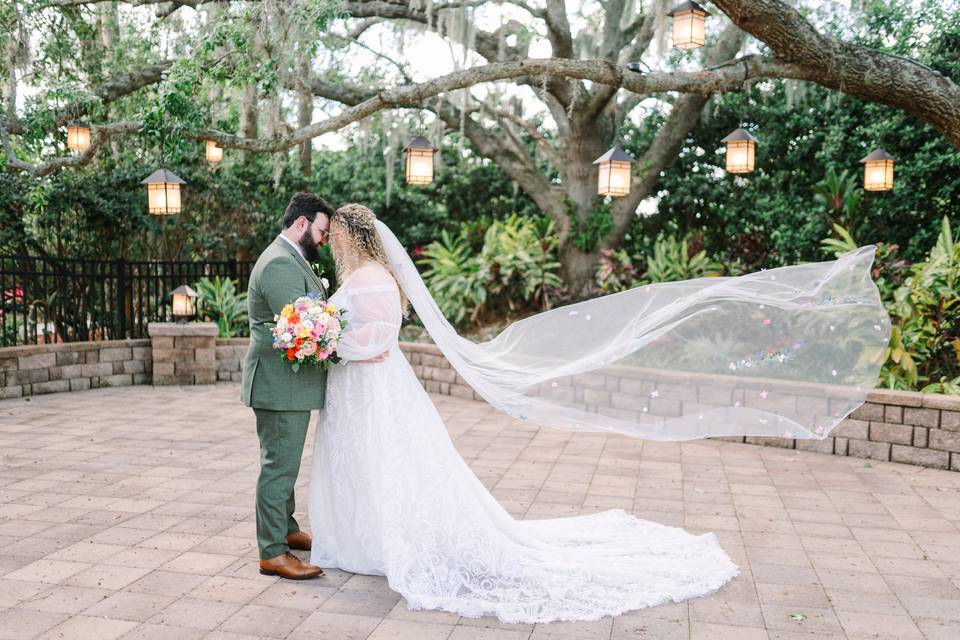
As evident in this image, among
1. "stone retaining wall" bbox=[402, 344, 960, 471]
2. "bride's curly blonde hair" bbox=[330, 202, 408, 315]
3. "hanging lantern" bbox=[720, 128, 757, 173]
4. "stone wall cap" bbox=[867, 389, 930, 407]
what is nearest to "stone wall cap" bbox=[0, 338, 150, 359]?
"bride's curly blonde hair" bbox=[330, 202, 408, 315]

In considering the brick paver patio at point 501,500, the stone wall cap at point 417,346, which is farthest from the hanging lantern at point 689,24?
the stone wall cap at point 417,346

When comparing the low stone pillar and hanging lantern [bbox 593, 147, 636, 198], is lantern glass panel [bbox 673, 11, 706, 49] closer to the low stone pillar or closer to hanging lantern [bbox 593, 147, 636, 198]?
hanging lantern [bbox 593, 147, 636, 198]

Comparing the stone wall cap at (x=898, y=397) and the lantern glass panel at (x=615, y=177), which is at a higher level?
the lantern glass panel at (x=615, y=177)

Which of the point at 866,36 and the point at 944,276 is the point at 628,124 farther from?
the point at 944,276

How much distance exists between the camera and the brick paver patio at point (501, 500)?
3.36m

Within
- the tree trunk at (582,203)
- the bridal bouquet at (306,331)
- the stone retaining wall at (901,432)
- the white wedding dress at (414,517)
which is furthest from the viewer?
the tree trunk at (582,203)

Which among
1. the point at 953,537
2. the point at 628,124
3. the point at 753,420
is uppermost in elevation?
the point at 628,124

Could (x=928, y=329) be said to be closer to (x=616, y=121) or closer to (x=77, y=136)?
(x=616, y=121)

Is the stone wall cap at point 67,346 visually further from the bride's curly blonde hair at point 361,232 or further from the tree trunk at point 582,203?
the bride's curly blonde hair at point 361,232

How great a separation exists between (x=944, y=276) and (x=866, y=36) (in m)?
4.14

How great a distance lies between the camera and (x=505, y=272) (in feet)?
33.8

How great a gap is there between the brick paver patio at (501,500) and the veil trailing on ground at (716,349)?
0.73 meters

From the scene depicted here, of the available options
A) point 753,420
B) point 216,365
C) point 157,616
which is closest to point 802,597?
point 753,420

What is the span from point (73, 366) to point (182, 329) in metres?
1.17
